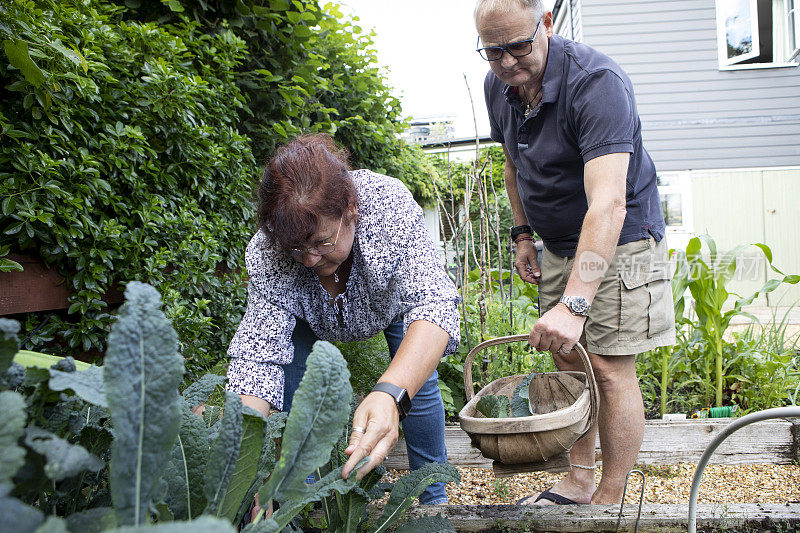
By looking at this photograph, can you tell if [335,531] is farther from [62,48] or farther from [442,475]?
[62,48]

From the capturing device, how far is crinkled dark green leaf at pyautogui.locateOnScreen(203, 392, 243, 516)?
1.95 feet

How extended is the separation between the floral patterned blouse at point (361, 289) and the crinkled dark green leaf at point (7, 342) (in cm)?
103

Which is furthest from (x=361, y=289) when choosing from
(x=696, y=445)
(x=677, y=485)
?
(x=696, y=445)

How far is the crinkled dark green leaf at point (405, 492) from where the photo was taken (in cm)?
100

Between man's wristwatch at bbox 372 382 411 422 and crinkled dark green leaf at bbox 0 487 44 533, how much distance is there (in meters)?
0.87

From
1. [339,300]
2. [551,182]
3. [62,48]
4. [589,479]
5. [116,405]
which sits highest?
[62,48]

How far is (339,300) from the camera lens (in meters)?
1.83

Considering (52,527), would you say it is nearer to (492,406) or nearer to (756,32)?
(492,406)

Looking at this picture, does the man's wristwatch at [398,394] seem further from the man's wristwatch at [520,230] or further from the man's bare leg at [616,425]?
the man's wristwatch at [520,230]

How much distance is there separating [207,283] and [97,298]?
A: 1.89 ft

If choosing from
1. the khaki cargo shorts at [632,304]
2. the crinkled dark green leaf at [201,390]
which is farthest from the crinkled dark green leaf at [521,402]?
the crinkled dark green leaf at [201,390]

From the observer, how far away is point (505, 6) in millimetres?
1656

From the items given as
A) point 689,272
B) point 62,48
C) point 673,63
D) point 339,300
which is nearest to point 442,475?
point 339,300

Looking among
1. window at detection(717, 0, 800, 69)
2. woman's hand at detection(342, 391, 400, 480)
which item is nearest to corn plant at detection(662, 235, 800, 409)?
woman's hand at detection(342, 391, 400, 480)
